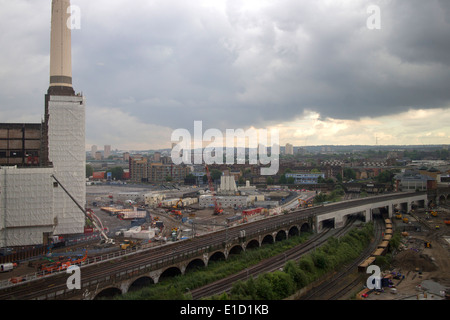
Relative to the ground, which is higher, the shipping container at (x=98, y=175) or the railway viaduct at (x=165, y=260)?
the shipping container at (x=98, y=175)

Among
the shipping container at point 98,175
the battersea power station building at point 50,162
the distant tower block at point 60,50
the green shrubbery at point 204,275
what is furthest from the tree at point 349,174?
the distant tower block at point 60,50

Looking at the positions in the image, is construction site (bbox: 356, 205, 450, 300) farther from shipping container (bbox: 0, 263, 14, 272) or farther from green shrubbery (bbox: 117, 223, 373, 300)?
shipping container (bbox: 0, 263, 14, 272)

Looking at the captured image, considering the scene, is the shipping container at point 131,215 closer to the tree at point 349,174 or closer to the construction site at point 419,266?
the construction site at point 419,266

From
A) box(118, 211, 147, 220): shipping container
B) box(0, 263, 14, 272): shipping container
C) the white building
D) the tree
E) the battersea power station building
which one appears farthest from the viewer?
the tree

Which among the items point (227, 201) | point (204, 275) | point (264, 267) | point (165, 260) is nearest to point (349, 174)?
point (227, 201)

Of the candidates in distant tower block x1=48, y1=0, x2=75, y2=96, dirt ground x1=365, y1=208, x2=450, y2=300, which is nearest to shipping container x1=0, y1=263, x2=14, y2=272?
distant tower block x1=48, y1=0, x2=75, y2=96
